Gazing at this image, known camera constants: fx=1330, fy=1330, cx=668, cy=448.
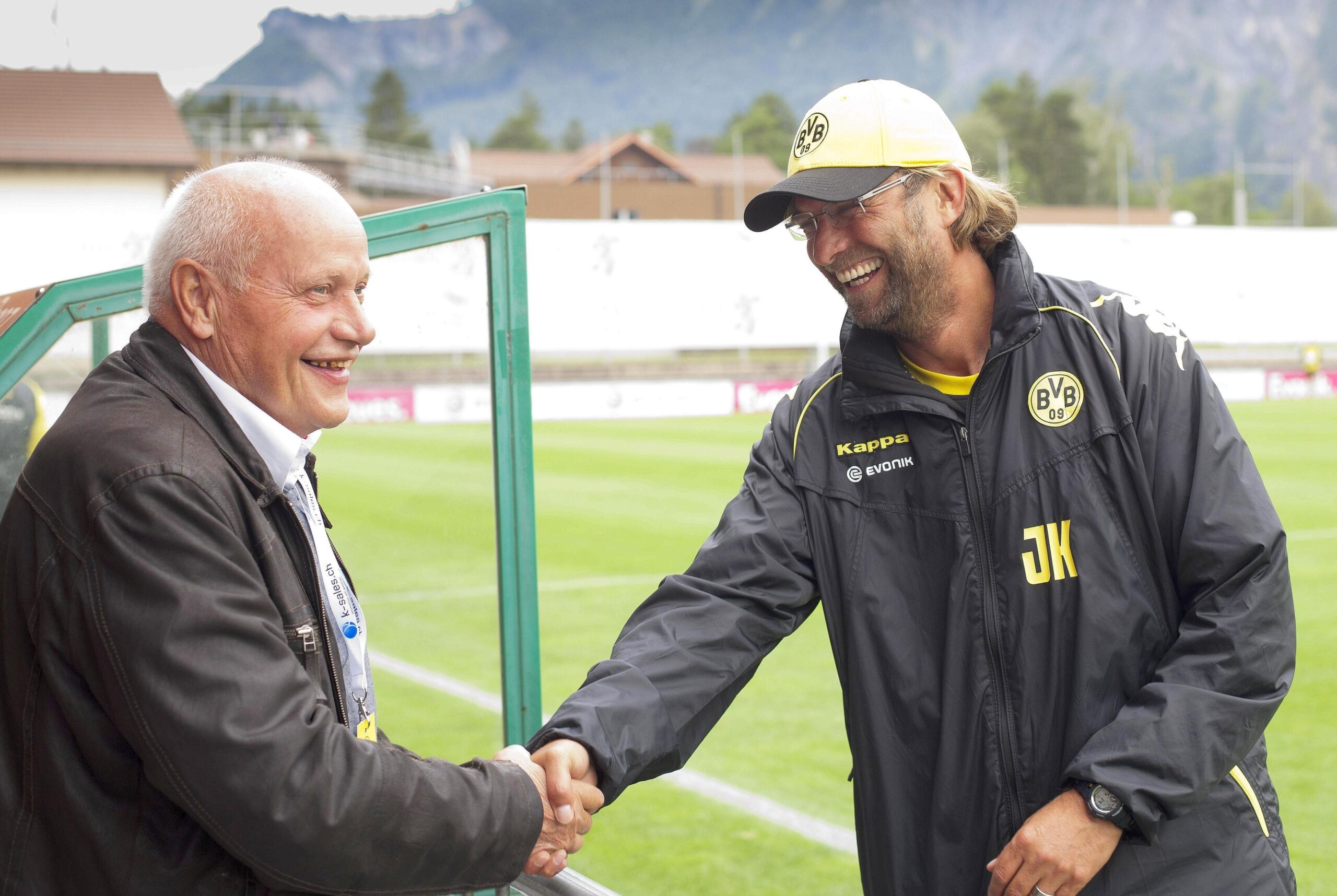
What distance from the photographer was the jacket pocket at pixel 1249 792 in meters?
1.98

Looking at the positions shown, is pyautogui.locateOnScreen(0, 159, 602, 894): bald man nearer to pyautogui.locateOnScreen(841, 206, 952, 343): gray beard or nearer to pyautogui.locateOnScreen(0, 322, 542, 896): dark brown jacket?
pyautogui.locateOnScreen(0, 322, 542, 896): dark brown jacket

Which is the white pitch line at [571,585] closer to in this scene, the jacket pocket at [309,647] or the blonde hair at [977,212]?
the blonde hair at [977,212]

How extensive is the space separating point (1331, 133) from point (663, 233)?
156 meters

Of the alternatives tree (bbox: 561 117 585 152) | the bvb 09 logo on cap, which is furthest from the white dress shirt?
tree (bbox: 561 117 585 152)

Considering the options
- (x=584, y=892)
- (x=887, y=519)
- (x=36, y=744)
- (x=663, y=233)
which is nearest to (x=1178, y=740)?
(x=887, y=519)

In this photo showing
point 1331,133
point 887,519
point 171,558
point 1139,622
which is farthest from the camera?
point 1331,133

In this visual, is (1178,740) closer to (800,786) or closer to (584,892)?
(584,892)

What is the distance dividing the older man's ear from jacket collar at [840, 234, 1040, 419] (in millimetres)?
1053

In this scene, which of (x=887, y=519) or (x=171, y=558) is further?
(x=887, y=519)

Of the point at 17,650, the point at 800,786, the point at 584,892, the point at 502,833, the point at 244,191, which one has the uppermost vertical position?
the point at 244,191

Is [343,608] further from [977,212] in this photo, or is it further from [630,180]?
[630,180]

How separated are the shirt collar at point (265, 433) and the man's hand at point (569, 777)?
1.90ft

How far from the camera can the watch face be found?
187 centimetres

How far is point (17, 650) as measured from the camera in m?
1.50
